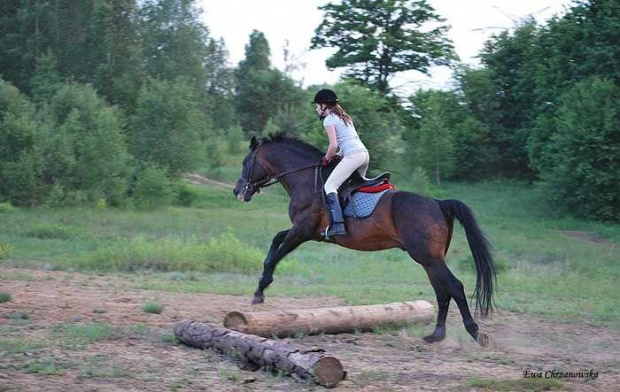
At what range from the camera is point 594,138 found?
31203mm

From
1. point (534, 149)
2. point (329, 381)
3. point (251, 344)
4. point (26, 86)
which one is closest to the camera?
point (329, 381)

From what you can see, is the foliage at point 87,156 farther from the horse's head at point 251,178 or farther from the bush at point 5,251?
the horse's head at point 251,178

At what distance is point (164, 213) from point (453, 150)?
61.7 feet

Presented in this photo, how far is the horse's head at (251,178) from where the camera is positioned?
11688 millimetres

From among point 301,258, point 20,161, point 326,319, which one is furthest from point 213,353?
point 20,161

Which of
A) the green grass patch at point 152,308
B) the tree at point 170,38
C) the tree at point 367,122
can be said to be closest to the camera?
the green grass patch at point 152,308

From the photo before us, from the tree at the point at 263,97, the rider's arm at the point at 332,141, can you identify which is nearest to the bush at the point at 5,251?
the rider's arm at the point at 332,141

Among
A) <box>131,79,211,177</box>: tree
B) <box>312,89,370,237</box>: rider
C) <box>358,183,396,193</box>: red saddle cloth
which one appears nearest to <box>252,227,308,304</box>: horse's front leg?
<box>312,89,370,237</box>: rider

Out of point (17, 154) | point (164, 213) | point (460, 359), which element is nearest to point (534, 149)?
point (164, 213)

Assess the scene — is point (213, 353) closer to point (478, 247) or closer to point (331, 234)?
point (331, 234)

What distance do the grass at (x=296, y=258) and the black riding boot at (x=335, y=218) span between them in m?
2.68

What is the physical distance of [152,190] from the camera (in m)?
35.4

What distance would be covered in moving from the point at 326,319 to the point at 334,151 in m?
2.44

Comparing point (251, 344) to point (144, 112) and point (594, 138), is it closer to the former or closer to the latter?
point (594, 138)
